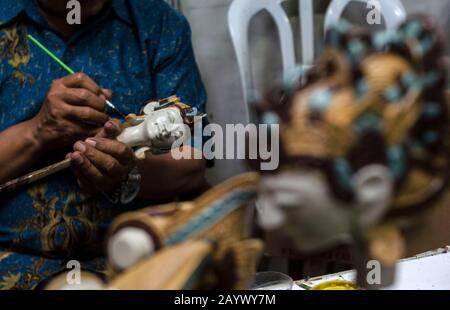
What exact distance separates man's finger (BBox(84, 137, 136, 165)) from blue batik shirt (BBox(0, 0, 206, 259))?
70 millimetres

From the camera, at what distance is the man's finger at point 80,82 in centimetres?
63

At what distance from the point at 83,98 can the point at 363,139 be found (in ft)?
1.29

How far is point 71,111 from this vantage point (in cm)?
63

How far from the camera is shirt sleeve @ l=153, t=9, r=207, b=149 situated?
2.35ft

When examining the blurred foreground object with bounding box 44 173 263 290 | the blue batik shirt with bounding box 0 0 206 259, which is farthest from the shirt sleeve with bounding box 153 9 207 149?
the blurred foreground object with bounding box 44 173 263 290

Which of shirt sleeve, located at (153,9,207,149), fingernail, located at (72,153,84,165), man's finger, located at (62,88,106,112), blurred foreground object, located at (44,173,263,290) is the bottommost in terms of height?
blurred foreground object, located at (44,173,263,290)

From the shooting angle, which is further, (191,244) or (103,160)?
(103,160)

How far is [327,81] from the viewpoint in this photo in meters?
0.33

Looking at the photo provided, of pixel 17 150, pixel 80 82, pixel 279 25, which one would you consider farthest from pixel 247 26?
pixel 17 150

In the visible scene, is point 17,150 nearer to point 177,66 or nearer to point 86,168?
point 86,168

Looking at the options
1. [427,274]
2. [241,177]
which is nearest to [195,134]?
[241,177]

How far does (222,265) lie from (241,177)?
0.06 meters

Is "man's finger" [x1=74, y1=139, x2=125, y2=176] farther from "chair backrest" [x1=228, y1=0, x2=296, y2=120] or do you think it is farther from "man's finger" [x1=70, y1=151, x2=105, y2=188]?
"chair backrest" [x1=228, y1=0, x2=296, y2=120]

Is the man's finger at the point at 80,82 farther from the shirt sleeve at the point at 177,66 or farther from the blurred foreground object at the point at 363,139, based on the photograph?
the blurred foreground object at the point at 363,139
